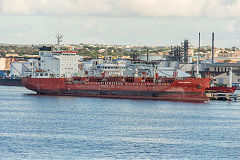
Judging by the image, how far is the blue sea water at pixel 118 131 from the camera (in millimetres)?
33594

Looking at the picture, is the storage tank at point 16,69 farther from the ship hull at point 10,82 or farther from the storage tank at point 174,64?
the storage tank at point 174,64

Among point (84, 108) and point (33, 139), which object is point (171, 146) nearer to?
point (33, 139)

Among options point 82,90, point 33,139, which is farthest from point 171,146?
point 82,90

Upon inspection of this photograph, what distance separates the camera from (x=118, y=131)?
41062 mm

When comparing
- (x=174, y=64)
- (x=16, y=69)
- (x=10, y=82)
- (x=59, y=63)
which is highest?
(x=174, y=64)

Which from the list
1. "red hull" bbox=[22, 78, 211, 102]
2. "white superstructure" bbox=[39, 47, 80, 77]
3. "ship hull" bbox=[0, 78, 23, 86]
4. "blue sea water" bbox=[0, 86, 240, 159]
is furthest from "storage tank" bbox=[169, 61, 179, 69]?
"blue sea water" bbox=[0, 86, 240, 159]

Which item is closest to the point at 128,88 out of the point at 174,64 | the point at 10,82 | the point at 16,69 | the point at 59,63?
the point at 59,63

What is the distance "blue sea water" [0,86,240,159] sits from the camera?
3359cm

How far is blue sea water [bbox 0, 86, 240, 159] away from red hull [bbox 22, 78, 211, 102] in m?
6.29

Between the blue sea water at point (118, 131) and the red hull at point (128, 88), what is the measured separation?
6.29 meters

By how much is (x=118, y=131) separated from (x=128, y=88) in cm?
3083

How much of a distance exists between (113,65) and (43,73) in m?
10.8

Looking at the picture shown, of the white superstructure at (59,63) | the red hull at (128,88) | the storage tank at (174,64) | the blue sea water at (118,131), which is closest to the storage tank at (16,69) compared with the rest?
the storage tank at (174,64)

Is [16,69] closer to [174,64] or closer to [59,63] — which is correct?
[174,64]
